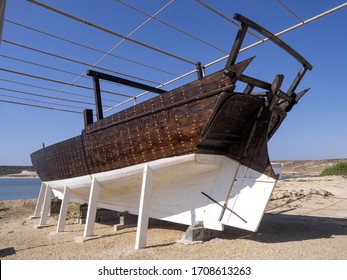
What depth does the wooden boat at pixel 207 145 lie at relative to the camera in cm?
578

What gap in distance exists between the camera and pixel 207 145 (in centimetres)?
621

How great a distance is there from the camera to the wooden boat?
5781 mm

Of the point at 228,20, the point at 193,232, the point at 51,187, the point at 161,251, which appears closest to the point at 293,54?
the point at 228,20

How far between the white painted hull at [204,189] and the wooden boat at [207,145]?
0.8 inches

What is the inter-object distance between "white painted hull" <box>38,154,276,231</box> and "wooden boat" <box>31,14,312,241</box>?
0.02 m

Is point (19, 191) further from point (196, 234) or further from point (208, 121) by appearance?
point (208, 121)

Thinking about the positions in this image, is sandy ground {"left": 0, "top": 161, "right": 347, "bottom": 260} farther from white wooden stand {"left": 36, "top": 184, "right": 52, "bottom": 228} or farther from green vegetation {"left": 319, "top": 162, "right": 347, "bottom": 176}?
green vegetation {"left": 319, "top": 162, "right": 347, "bottom": 176}

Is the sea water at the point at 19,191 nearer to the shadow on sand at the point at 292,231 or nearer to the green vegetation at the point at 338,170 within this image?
the shadow on sand at the point at 292,231

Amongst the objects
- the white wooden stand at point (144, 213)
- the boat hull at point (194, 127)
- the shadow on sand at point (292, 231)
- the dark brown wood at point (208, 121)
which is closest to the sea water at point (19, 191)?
the boat hull at point (194, 127)

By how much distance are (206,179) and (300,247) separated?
240 cm

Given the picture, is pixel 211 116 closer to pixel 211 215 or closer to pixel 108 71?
pixel 211 215

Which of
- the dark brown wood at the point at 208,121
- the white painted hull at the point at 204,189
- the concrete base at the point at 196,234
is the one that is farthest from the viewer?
the concrete base at the point at 196,234

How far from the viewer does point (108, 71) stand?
912 centimetres

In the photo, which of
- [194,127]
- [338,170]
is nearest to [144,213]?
[194,127]
